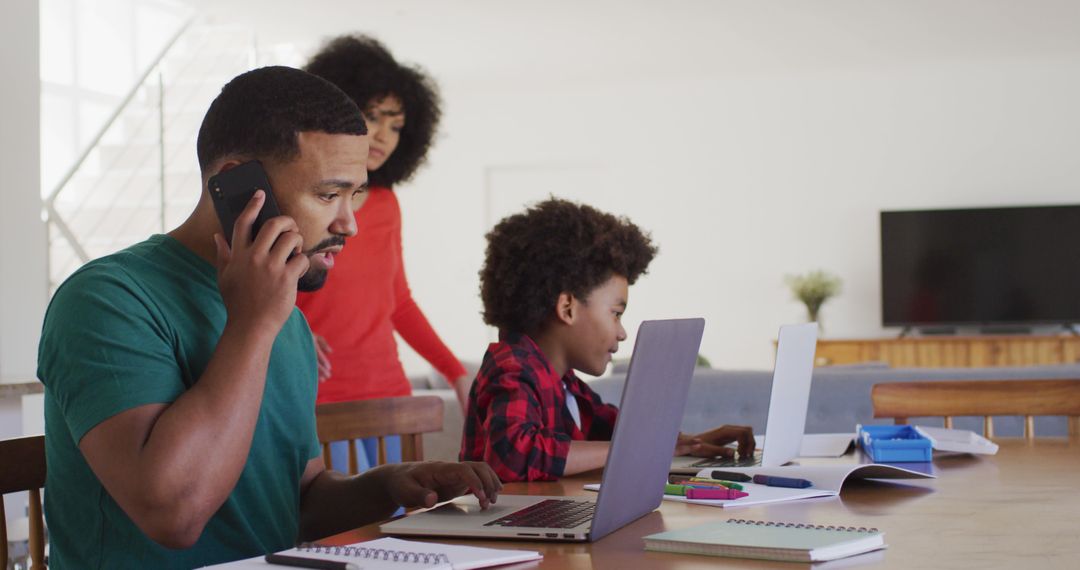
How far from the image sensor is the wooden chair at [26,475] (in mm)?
1224

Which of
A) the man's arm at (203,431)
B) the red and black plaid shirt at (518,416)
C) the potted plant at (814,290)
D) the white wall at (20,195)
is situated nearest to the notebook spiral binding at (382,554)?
the man's arm at (203,431)

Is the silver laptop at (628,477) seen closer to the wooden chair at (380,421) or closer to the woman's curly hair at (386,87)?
the wooden chair at (380,421)

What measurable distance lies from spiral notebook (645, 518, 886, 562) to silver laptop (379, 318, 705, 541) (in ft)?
0.23

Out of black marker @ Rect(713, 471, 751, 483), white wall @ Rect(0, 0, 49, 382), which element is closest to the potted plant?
white wall @ Rect(0, 0, 49, 382)

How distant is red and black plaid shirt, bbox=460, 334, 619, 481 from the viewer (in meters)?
1.58

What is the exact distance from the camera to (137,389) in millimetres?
1006

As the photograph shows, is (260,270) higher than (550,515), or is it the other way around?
(260,270)

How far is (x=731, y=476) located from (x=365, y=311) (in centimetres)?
112

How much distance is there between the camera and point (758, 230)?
8352mm

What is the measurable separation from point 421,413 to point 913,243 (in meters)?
6.61

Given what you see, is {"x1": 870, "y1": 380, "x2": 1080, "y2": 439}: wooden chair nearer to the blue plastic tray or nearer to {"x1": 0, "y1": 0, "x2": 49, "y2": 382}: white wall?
the blue plastic tray

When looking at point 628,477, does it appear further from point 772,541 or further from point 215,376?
point 215,376

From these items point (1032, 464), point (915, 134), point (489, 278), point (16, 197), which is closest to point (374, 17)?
point (16, 197)

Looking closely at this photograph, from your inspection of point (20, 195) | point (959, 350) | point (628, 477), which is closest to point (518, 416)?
point (628, 477)
